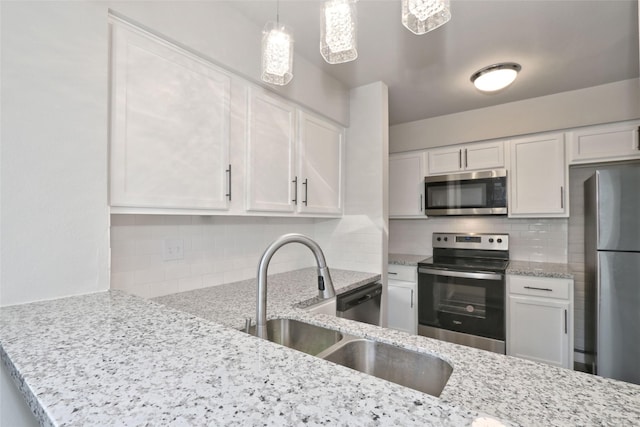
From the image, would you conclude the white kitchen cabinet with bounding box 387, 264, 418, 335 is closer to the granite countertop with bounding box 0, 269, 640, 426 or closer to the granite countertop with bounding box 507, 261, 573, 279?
the granite countertop with bounding box 507, 261, 573, 279

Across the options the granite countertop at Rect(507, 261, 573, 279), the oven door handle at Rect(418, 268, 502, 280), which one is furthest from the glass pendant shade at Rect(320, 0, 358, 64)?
the granite countertop at Rect(507, 261, 573, 279)

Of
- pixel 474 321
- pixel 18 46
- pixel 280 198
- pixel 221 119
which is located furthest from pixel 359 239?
pixel 18 46

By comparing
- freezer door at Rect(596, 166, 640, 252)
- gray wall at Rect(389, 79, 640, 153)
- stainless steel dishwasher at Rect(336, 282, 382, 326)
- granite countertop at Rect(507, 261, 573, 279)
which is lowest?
stainless steel dishwasher at Rect(336, 282, 382, 326)

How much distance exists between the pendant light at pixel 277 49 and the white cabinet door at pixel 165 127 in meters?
0.57

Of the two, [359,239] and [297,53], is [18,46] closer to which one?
[297,53]

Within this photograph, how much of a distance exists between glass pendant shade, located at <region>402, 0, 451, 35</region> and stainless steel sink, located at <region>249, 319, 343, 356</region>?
1.05m

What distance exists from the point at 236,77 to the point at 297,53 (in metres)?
0.57

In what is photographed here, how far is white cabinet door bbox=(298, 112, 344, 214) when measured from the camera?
7.41 ft

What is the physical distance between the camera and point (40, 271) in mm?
1049

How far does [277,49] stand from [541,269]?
2683 mm

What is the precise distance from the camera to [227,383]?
52cm

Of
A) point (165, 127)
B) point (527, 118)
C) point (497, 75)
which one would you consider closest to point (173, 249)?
point (165, 127)

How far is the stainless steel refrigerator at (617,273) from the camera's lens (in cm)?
200

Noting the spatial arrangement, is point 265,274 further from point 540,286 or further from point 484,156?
point 484,156
